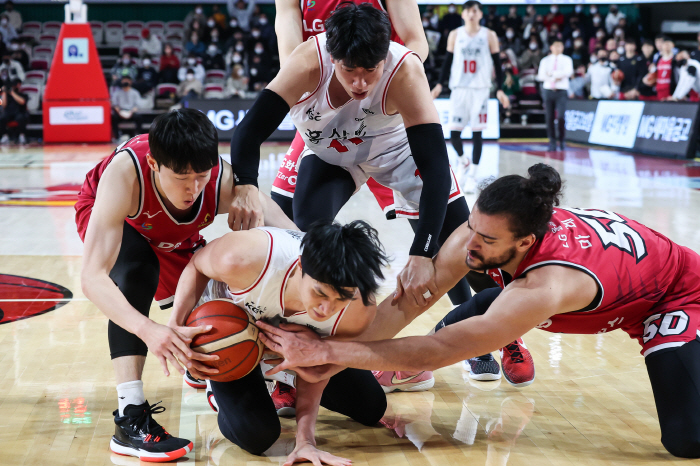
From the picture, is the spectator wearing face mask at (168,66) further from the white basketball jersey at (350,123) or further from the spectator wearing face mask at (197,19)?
the white basketball jersey at (350,123)

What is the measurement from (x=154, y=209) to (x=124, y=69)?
13.9 m

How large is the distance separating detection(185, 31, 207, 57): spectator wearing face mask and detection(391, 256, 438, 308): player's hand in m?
15.5

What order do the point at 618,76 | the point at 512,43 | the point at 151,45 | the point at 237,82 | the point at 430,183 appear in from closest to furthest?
the point at 430,183
the point at 618,76
the point at 237,82
the point at 151,45
the point at 512,43

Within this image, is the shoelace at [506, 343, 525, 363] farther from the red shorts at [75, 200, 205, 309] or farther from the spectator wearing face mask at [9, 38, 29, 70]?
the spectator wearing face mask at [9, 38, 29, 70]

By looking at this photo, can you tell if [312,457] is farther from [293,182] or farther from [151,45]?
[151,45]

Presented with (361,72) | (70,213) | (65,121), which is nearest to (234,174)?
(361,72)

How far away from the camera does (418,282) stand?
2.97 m

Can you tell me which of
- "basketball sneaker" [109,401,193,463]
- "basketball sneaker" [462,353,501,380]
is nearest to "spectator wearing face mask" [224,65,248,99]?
"basketball sneaker" [462,353,501,380]

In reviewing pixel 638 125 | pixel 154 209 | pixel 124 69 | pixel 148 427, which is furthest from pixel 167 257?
pixel 124 69

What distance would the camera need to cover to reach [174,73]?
1670 cm

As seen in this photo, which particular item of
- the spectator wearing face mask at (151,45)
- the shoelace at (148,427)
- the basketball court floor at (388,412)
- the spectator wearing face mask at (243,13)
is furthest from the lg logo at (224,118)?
the shoelace at (148,427)

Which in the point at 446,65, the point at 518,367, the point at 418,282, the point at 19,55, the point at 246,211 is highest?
the point at 19,55

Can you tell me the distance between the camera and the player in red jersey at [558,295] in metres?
2.51

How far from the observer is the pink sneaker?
3371mm
